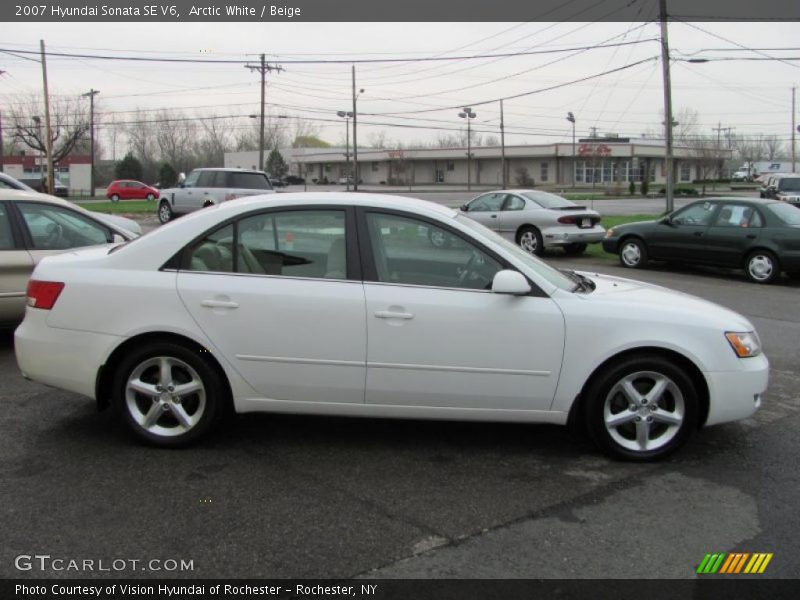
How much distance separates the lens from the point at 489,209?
53.0 ft

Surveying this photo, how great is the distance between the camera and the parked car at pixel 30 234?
6.40m

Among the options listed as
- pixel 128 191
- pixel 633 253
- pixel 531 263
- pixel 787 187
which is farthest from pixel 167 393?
pixel 128 191

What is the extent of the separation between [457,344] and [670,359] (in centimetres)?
130

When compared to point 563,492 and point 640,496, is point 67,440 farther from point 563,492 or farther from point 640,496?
point 640,496

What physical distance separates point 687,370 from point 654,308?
17.1 inches

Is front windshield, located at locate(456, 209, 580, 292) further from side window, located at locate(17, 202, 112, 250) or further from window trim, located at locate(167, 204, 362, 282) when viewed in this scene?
Answer: side window, located at locate(17, 202, 112, 250)

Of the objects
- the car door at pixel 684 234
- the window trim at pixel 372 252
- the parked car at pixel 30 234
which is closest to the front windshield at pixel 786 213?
the car door at pixel 684 234

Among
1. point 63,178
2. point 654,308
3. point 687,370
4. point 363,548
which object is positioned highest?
point 63,178

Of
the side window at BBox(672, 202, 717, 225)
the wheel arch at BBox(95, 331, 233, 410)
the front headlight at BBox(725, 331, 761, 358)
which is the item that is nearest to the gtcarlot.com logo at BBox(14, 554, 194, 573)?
the wheel arch at BBox(95, 331, 233, 410)

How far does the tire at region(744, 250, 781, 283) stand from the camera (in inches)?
466

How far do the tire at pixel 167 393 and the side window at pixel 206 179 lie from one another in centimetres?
1703

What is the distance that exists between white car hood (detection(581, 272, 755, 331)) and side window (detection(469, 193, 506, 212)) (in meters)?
11.7

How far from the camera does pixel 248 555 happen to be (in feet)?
9.99

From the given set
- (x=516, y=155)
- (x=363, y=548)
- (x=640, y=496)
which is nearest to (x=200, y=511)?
(x=363, y=548)
